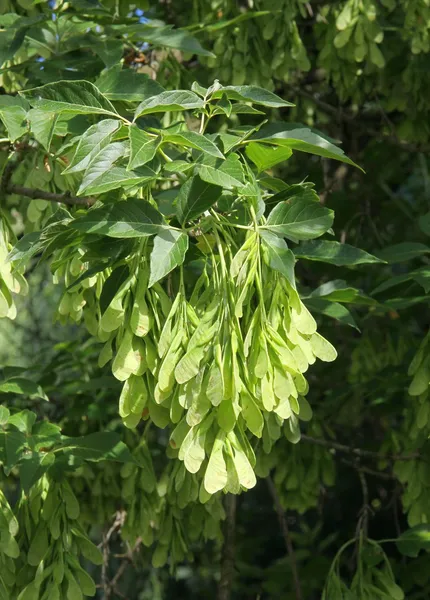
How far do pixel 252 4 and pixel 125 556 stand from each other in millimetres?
1335

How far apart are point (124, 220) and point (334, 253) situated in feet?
1.14

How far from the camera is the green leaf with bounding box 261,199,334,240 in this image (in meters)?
1.16

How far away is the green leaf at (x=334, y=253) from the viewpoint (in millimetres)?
1278

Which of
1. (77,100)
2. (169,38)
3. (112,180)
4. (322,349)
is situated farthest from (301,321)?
(169,38)

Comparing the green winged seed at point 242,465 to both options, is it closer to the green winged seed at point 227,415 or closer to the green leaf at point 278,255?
the green winged seed at point 227,415

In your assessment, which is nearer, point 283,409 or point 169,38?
point 283,409

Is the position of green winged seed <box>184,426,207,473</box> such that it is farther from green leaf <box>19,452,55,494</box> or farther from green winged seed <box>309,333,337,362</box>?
green leaf <box>19,452,55,494</box>

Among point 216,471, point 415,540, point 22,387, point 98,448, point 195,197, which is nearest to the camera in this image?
point 216,471

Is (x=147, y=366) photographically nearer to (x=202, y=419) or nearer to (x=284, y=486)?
(x=202, y=419)

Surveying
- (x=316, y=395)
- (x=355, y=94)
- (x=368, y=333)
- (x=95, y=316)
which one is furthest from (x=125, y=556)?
(x=355, y=94)

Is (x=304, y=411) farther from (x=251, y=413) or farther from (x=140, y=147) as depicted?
(x=140, y=147)

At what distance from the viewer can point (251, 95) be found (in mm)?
1148

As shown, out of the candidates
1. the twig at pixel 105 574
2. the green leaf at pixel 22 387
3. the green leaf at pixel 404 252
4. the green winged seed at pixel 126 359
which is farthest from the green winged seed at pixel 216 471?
the twig at pixel 105 574

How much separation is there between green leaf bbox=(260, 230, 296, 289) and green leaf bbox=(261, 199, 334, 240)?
0.05 m
